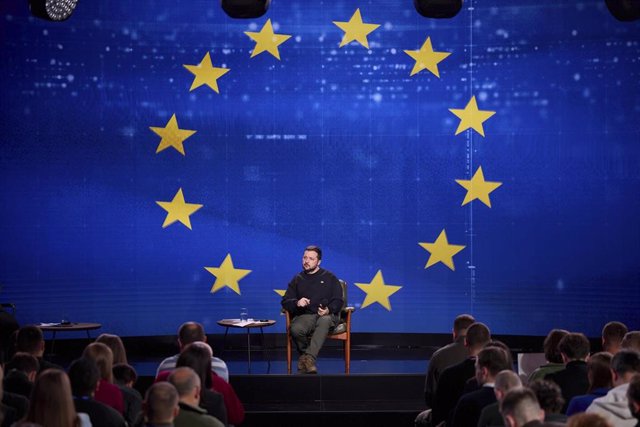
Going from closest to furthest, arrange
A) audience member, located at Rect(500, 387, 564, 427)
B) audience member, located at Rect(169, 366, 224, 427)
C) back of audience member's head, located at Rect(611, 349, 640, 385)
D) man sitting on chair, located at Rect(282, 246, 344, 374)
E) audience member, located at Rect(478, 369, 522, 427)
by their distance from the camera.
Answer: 1. audience member, located at Rect(500, 387, 564, 427)
2. audience member, located at Rect(169, 366, 224, 427)
3. audience member, located at Rect(478, 369, 522, 427)
4. back of audience member's head, located at Rect(611, 349, 640, 385)
5. man sitting on chair, located at Rect(282, 246, 344, 374)

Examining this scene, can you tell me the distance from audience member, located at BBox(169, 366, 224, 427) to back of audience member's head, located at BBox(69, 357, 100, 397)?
40 centimetres

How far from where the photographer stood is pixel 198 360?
4137 mm

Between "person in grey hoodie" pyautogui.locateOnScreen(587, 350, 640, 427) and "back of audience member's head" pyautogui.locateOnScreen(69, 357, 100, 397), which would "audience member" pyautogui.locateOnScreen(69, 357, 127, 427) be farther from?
"person in grey hoodie" pyautogui.locateOnScreen(587, 350, 640, 427)

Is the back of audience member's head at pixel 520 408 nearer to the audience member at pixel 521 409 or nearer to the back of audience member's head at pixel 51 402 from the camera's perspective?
the audience member at pixel 521 409

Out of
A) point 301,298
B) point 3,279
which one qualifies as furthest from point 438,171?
point 3,279

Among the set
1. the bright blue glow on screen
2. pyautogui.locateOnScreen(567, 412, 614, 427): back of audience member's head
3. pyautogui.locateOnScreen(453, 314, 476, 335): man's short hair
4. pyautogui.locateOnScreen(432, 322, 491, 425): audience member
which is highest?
the bright blue glow on screen

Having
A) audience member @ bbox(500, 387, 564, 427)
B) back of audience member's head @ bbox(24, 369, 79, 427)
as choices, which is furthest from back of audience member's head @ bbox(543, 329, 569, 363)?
back of audience member's head @ bbox(24, 369, 79, 427)

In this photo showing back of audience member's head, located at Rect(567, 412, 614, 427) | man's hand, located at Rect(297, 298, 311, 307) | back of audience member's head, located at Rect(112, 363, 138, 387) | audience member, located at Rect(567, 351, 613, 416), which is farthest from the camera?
man's hand, located at Rect(297, 298, 311, 307)

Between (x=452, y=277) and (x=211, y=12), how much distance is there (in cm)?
365

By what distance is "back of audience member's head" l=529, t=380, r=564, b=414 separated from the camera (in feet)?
11.3

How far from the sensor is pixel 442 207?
913 centimetres

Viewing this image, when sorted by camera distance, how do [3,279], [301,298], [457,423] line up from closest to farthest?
[457,423]
[301,298]
[3,279]

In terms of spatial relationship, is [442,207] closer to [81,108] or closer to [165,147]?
[165,147]

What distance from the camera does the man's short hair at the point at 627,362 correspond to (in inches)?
157
